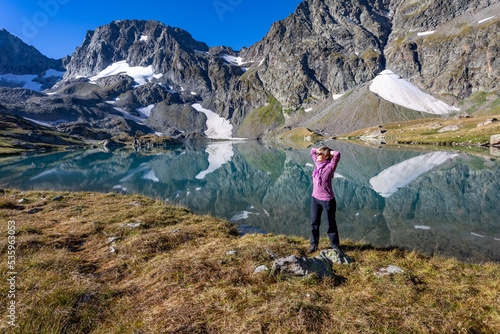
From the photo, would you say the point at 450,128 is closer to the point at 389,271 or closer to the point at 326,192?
the point at 326,192

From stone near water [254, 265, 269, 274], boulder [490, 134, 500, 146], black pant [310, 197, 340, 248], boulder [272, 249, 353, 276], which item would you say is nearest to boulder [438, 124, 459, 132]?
boulder [490, 134, 500, 146]

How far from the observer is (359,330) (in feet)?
13.9

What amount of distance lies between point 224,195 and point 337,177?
16.8m

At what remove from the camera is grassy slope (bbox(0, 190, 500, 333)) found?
4.48m

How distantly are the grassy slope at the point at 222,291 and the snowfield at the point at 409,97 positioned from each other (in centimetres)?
21673

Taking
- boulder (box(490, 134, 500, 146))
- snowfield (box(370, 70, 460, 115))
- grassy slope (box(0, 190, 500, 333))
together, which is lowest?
grassy slope (box(0, 190, 500, 333))

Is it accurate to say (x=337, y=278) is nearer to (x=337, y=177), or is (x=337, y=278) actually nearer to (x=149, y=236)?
(x=149, y=236)

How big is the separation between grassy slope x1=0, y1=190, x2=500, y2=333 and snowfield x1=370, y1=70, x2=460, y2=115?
711 feet

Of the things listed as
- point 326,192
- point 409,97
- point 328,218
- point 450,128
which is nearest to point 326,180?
point 326,192

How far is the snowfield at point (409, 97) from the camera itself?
6845 inches

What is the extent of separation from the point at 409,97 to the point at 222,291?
23395 centimetres

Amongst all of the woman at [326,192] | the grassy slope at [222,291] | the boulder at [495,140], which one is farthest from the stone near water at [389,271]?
the boulder at [495,140]

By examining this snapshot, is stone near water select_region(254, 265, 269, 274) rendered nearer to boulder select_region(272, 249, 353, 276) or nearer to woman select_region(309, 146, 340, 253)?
boulder select_region(272, 249, 353, 276)

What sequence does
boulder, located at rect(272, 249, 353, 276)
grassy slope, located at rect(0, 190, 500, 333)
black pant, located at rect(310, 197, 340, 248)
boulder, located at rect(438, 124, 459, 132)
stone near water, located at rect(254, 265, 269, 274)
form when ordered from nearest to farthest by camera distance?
grassy slope, located at rect(0, 190, 500, 333)
boulder, located at rect(272, 249, 353, 276)
stone near water, located at rect(254, 265, 269, 274)
black pant, located at rect(310, 197, 340, 248)
boulder, located at rect(438, 124, 459, 132)
